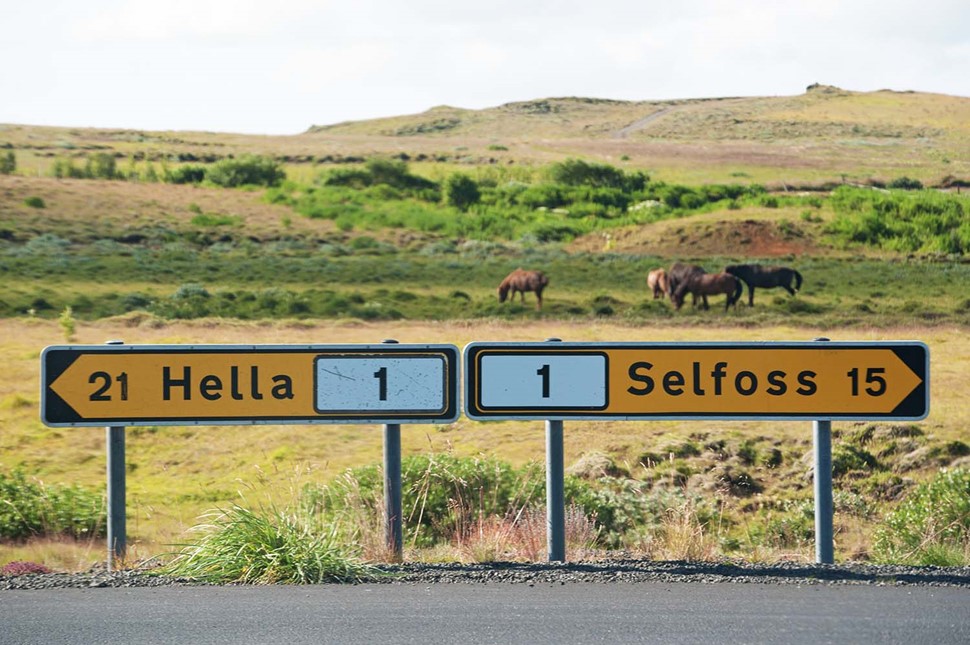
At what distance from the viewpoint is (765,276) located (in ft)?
127

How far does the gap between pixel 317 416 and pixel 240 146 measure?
93.4 m

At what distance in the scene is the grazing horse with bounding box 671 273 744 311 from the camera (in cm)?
3650

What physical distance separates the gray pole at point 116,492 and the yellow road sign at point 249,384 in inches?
4.4

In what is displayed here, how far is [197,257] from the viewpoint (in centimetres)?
4791

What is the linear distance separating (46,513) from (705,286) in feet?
90.0

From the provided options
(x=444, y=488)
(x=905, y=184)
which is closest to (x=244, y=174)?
(x=905, y=184)

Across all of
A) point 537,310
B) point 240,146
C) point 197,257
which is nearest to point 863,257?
point 537,310

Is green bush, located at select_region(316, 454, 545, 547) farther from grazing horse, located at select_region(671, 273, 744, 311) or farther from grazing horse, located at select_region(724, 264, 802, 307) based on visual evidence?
grazing horse, located at select_region(724, 264, 802, 307)

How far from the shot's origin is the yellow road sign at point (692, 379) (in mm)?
6418

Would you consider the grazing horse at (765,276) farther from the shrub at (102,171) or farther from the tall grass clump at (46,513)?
the shrub at (102,171)

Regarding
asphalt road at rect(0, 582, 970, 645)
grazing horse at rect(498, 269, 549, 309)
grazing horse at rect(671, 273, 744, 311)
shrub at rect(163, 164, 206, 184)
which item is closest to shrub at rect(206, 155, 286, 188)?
shrub at rect(163, 164, 206, 184)

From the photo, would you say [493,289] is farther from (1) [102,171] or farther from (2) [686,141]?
(2) [686,141]

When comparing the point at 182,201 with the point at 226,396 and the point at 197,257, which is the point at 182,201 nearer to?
the point at 197,257

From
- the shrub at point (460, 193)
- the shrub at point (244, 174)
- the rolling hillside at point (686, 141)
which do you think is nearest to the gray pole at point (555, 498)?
the shrub at point (460, 193)
